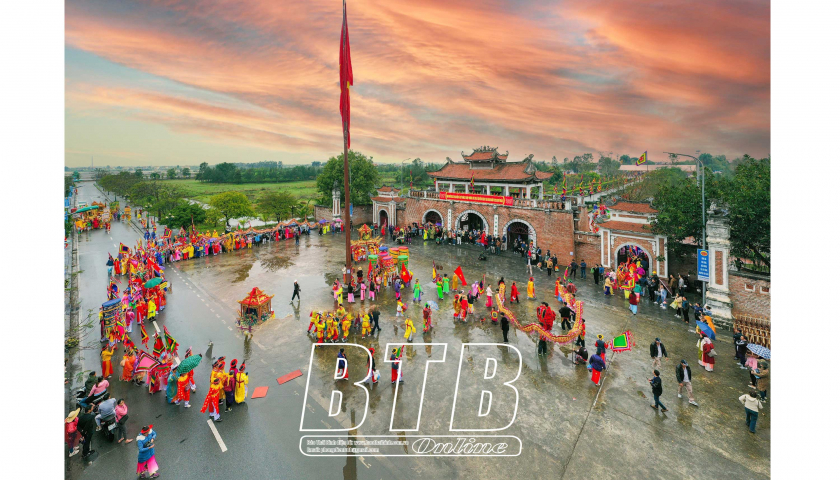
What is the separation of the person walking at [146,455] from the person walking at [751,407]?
12.9 metres

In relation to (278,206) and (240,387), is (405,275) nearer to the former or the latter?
(240,387)

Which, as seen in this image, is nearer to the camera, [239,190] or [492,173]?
[492,173]

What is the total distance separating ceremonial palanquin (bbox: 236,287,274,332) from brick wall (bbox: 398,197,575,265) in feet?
63.5

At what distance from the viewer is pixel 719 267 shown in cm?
1462

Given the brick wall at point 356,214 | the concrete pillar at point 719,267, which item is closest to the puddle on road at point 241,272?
the brick wall at point 356,214

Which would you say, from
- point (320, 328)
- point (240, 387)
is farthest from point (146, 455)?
point (320, 328)

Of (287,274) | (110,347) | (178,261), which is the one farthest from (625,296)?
(178,261)

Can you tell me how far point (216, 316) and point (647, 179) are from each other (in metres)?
52.1

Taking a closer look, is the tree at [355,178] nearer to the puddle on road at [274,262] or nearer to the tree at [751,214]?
the puddle on road at [274,262]

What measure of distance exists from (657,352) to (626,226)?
1261 centimetres

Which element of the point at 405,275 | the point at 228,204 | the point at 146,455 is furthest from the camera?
the point at 228,204

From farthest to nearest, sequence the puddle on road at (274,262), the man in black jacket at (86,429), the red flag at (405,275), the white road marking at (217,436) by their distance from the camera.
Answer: the puddle on road at (274,262)
the red flag at (405,275)
the white road marking at (217,436)
the man in black jacket at (86,429)

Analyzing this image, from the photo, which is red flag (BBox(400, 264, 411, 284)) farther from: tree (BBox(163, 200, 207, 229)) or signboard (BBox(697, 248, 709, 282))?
tree (BBox(163, 200, 207, 229))

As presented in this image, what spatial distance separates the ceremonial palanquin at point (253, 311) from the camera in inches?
578
